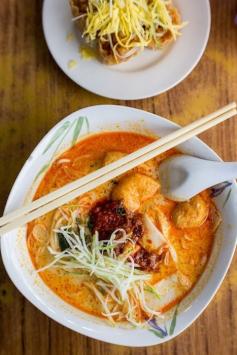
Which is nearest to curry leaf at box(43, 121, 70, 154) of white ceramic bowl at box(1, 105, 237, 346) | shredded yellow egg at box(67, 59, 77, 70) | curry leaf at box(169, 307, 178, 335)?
white ceramic bowl at box(1, 105, 237, 346)

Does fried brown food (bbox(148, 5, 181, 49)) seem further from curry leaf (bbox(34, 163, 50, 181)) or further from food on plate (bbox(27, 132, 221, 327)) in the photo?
curry leaf (bbox(34, 163, 50, 181))

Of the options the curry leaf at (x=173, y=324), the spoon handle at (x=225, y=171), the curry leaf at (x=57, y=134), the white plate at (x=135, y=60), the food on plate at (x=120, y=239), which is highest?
the white plate at (x=135, y=60)

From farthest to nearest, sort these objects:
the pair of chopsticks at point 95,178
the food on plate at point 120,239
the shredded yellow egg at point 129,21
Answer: the shredded yellow egg at point 129,21 → the food on plate at point 120,239 → the pair of chopsticks at point 95,178

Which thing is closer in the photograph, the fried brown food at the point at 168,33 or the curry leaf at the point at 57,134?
the curry leaf at the point at 57,134

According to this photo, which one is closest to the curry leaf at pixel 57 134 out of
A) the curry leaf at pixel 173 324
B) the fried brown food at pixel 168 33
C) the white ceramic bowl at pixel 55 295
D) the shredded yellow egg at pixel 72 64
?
the white ceramic bowl at pixel 55 295

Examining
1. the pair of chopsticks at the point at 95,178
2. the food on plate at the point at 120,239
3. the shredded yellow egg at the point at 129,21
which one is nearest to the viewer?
the pair of chopsticks at the point at 95,178

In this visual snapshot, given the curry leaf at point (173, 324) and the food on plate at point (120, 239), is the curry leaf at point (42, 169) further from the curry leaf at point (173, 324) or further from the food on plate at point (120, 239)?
the curry leaf at point (173, 324)

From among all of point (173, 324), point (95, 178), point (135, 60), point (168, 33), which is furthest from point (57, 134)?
point (173, 324)
